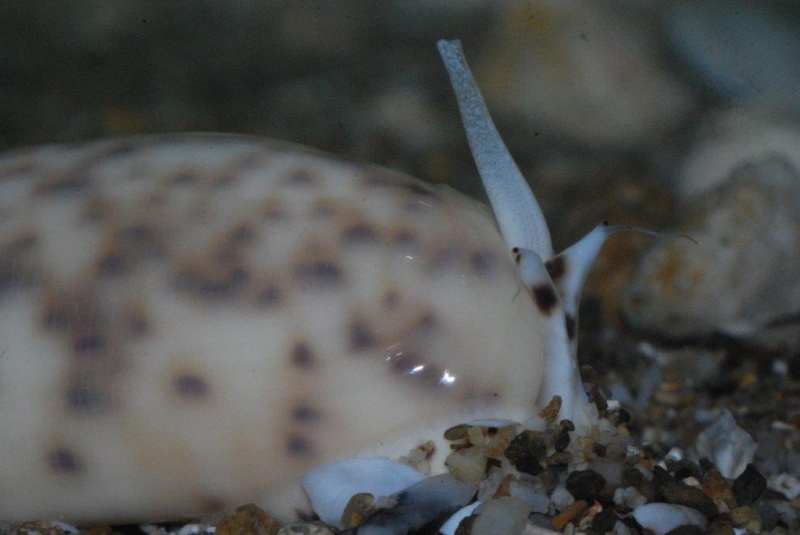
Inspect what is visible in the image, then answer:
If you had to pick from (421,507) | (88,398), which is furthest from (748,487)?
(88,398)

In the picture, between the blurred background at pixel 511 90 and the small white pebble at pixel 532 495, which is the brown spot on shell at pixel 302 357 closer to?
the small white pebble at pixel 532 495

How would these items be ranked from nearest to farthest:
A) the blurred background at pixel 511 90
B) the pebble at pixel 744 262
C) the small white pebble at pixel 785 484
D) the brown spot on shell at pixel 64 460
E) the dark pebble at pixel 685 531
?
the dark pebble at pixel 685 531
the brown spot on shell at pixel 64 460
the small white pebble at pixel 785 484
the blurred background at pixel 511 90
the pebble at pixel 744 262

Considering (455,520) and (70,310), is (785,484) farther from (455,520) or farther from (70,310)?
(70,310)

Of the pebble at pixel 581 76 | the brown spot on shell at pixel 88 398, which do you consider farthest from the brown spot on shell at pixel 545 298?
the pebble at pixel 581 76

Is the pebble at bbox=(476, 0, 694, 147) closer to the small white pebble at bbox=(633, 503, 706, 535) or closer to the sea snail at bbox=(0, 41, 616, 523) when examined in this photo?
the sea snail at bbox=(0, 41, 616, 523)

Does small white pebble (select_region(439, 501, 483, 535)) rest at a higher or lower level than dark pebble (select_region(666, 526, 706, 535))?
higher

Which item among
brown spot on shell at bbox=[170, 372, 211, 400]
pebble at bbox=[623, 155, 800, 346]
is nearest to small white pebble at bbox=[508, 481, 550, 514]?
brown spot on shell at bbox=[170, 372, 211, 400]
